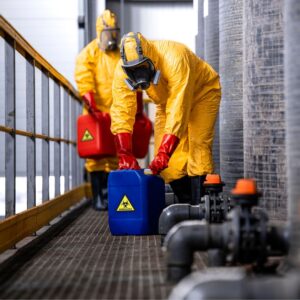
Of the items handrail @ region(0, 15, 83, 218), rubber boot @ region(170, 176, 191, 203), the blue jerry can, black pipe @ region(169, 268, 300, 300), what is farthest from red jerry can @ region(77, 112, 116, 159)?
black pipe @ region(169, 268, 300, 300)

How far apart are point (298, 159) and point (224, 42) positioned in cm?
366

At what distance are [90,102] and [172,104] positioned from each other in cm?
268

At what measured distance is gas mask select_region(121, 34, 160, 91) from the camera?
4855mm

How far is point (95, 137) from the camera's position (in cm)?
739

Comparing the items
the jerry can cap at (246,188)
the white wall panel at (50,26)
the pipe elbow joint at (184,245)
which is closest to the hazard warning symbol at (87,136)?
the white wall panel at (50,26)

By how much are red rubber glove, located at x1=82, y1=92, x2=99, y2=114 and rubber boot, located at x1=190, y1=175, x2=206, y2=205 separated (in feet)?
7.53

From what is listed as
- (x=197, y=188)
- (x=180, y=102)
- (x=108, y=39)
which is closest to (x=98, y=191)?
(x=108, y=39)

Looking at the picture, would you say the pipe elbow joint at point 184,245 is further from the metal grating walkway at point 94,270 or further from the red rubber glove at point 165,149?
the red rubber glove at point 165,149

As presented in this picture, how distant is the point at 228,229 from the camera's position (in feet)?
9.85

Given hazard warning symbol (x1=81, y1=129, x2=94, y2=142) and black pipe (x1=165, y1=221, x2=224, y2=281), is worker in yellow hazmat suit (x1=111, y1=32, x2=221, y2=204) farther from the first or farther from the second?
hazard warning symbol (x1=81, y1=129, x2=94, y2=142)

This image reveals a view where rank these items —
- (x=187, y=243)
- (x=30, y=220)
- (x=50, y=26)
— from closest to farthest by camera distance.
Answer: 1. (x=187, y=243)
2. (x=30, y=220)
3. (x=50, y=26)

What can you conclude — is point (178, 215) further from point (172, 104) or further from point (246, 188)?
point (246, 188)

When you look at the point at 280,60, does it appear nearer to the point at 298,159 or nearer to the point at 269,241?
the point at 269,241

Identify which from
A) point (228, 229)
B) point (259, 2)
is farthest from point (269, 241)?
point (259, 2)
